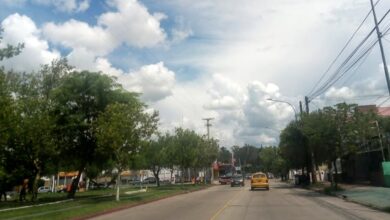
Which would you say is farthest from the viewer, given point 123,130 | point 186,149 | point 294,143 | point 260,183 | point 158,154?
point 158,154

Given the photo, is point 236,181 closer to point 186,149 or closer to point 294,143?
point 186,149

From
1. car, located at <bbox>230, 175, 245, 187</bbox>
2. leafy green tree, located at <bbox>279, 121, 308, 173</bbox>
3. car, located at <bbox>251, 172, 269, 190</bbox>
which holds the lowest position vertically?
car, located at <bbox>251, 172, 269, 190</bbox>

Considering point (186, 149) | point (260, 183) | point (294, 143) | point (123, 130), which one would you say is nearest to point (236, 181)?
point (186, 149)

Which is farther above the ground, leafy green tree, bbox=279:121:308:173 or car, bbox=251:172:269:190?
leafy green tree, bbox=279:121:308:173

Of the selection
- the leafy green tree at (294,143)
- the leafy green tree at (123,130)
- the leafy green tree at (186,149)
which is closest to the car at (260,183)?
the leafy green tree at (294,143)

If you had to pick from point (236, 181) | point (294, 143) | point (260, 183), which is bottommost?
point (260, 183)

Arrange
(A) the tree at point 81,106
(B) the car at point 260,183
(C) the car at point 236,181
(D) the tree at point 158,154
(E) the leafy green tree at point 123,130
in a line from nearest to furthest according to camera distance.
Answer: (E) the leafy green tree at point 123,130 → (A) the tree at point 81,106 → (B) the car at point 260,183 → (C) the car at point 236,181 → (D) the tree at point 158,154

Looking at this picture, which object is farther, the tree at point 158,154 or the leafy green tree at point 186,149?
the tree at point 158,154

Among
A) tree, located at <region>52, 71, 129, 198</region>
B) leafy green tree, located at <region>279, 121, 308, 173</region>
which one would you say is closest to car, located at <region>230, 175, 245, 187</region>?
leafy green tree, located at <region>279, 121, 308, 173</region>

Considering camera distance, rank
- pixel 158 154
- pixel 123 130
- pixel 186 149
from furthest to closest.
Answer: pixel 158 154
pixel 186 149
pixel 123 130

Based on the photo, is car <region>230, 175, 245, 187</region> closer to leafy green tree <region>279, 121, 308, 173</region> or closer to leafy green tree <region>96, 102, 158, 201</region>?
leafy green tree <region>279, 121, 308, 173</region>

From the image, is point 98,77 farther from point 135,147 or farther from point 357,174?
point 357,174

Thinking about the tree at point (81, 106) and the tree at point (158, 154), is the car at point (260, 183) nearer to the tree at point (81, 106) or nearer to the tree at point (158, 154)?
the tree at point (81, 106)

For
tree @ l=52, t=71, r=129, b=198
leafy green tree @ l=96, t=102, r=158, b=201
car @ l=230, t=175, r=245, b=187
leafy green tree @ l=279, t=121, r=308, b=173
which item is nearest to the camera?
leafy green tree @ l=96, t=102, r=158, b=201
